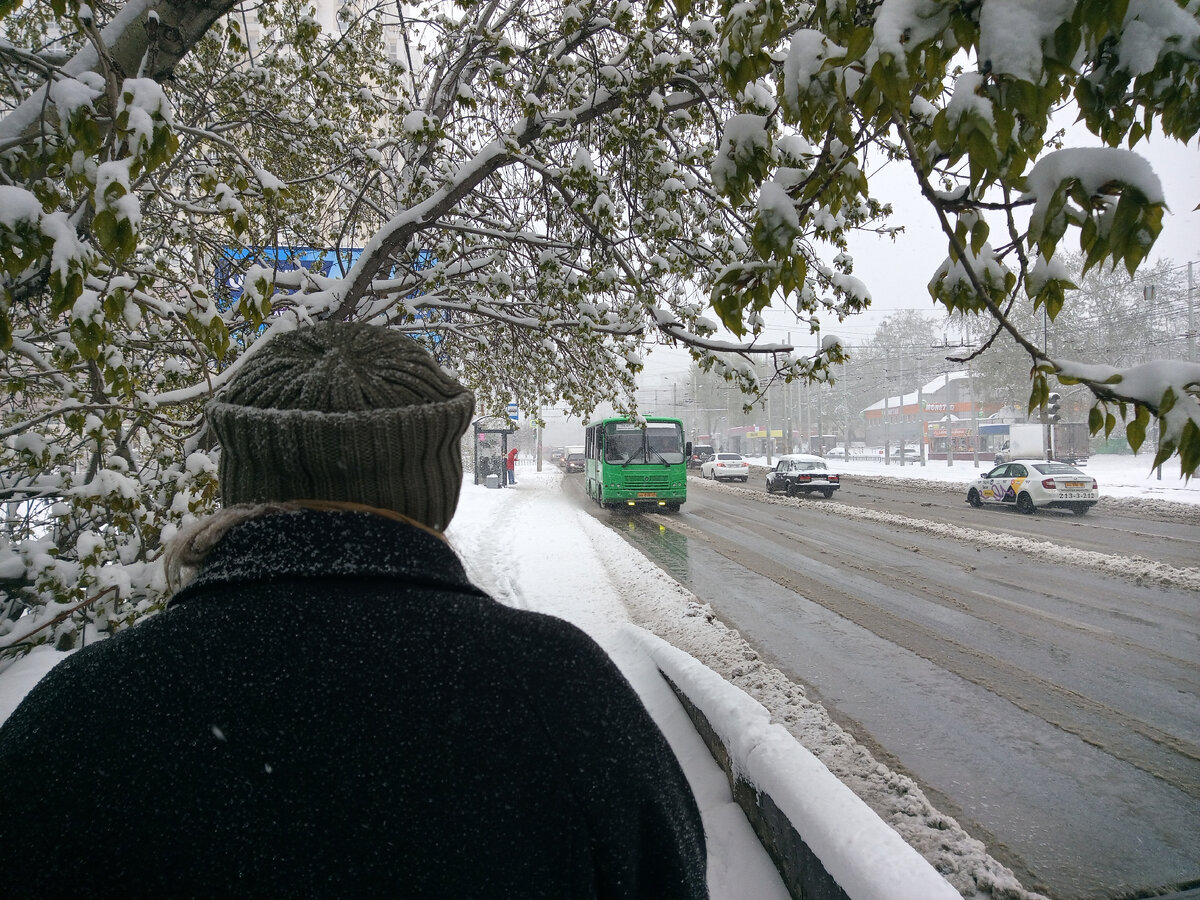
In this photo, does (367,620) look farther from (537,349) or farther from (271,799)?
(537,349)

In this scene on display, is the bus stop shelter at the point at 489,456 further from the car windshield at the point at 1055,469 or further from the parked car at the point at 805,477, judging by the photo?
the car windshield at the point at 1055,469

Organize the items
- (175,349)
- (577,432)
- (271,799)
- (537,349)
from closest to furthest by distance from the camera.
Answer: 1. (271,799)
2. (175,349)
3. (537,349)
4. (577,432)

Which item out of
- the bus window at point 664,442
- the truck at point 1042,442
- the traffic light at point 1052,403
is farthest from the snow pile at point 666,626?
the truck at point 1042,442

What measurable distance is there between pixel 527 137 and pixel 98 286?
10.9 ft

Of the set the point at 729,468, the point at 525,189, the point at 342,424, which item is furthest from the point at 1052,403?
the point at 729,468

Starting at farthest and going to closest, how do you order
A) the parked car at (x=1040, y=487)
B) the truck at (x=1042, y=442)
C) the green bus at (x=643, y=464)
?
the truck at (x=1042, y=442), the green bus at (x=643, y=464), the parked car at (x=1040, y=487)

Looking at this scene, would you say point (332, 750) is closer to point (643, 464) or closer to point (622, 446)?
point (643, 464)

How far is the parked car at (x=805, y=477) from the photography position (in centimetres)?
2641

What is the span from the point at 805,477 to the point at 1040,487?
879cm

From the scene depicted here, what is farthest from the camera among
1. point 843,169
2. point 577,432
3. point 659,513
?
point 577,432

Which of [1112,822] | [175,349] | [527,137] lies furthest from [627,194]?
[1112,822]

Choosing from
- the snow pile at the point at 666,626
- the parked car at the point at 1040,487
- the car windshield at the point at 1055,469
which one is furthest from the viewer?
the car windshield at the point at 1055,469

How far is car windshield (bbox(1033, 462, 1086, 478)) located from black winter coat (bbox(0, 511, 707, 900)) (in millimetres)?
22016

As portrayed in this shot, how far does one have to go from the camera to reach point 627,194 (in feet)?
20.3
